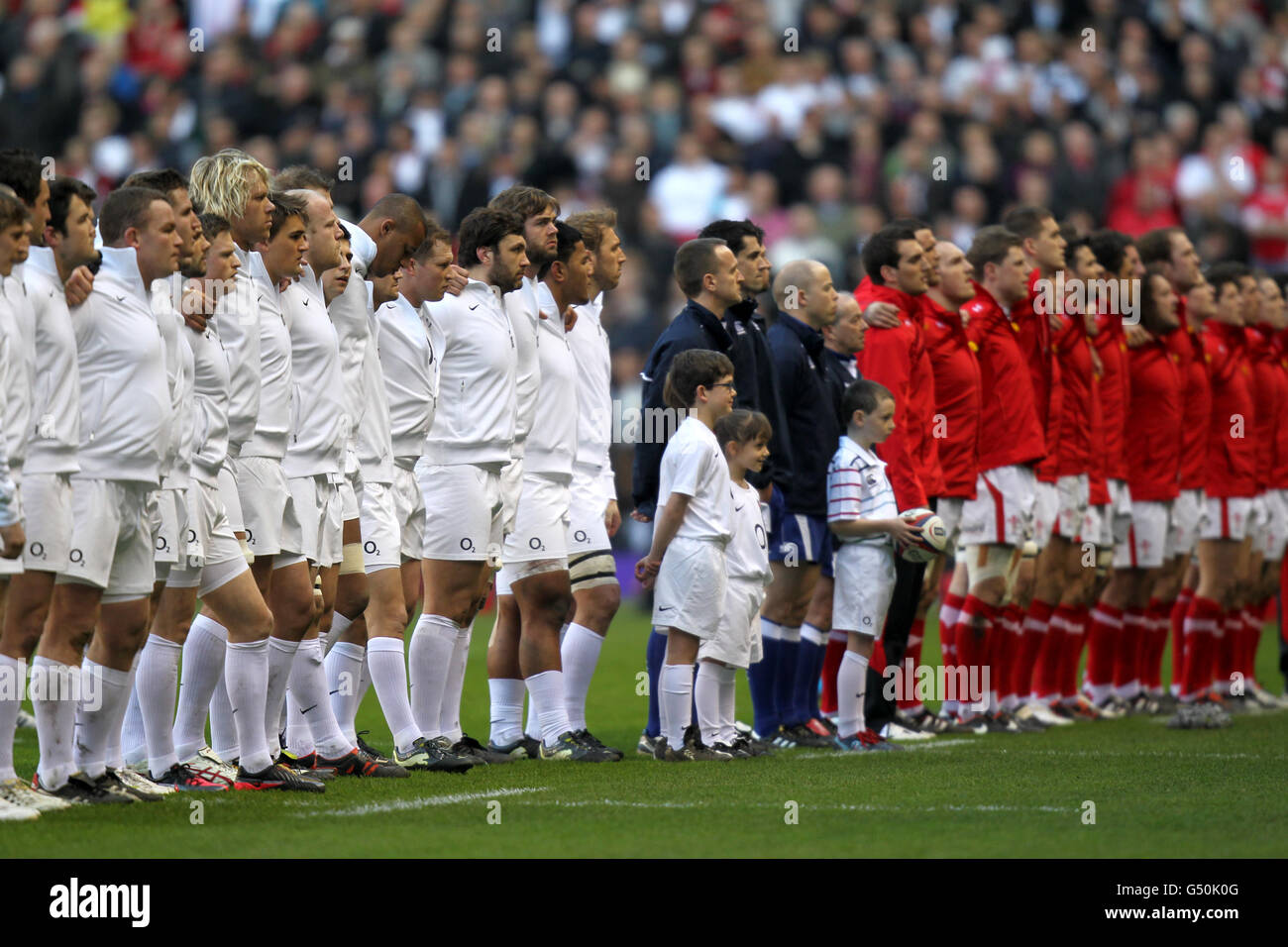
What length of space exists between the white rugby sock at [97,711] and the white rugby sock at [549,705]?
2371 millimetres

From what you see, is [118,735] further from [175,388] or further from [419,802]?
[175,388]

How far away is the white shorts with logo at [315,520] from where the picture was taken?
7.52 metres

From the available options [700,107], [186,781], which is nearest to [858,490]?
[186,781]

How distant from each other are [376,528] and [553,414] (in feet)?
3.62

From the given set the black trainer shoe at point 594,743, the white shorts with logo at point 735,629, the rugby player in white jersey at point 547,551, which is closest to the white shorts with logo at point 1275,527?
the white shorts with logo at point 735,629

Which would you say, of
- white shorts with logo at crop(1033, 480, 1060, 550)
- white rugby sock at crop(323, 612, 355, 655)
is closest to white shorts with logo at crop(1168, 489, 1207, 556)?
white shorts with logo at crop(1033, 480, 1060, 550)

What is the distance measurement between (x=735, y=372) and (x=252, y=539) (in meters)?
3.09

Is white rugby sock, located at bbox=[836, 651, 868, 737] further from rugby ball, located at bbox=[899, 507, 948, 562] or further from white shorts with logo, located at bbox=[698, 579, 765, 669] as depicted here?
white shorts with logo, located at bbox=[698, 579, 765, 669]

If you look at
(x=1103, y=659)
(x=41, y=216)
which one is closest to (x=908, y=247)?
(x=1103, y=659)

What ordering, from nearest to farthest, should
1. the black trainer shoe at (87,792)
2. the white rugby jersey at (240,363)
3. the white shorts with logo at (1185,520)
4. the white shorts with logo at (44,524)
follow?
the white shorts with logo at (44,524) → the black trainer shoe at (87,792) → the white rugby jersey at (240,363) → the white shorts with logo at (1185,520)

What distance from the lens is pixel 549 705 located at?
29.1ft

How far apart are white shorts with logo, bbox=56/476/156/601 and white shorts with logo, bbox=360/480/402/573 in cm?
158

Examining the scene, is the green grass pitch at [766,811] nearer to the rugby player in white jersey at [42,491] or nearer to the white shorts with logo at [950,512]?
the rugby player in white jersey at [42,491]

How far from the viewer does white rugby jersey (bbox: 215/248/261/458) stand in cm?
725
